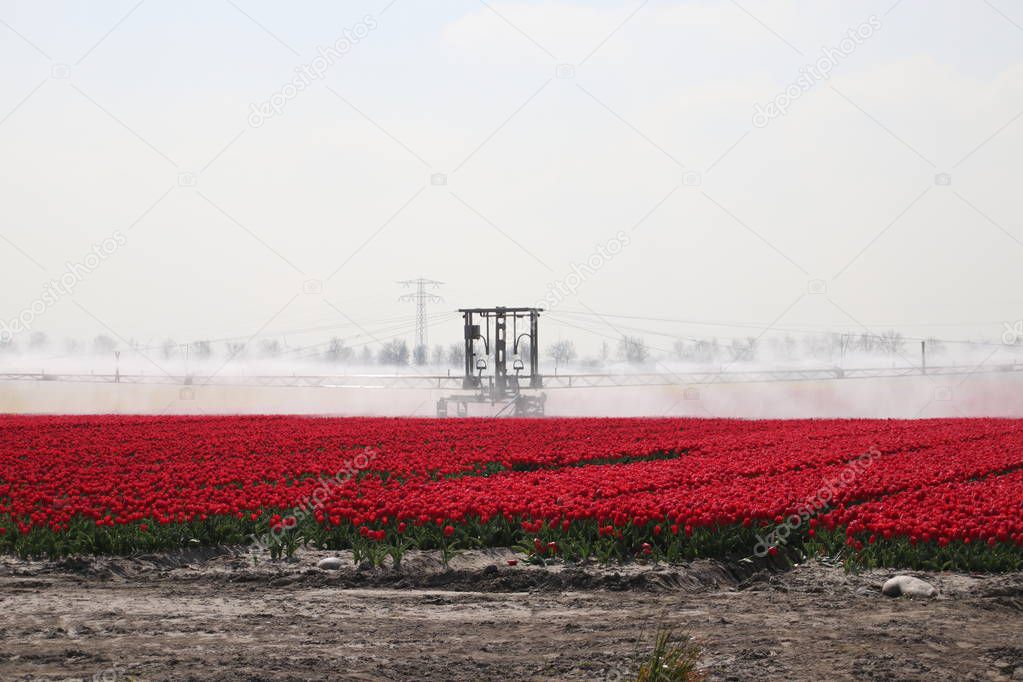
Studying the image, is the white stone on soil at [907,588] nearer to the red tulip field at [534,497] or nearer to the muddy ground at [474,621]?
the muddy ground at [474,621]

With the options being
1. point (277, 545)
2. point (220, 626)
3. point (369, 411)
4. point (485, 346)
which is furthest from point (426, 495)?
point (369, 411)

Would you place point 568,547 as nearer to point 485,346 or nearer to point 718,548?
point 718,548

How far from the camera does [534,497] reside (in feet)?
49.2

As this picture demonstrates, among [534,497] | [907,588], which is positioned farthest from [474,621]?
[534,497]

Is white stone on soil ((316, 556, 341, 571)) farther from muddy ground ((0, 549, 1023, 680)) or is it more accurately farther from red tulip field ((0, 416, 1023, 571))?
red tulip field ((0, 416, 1023, 571))

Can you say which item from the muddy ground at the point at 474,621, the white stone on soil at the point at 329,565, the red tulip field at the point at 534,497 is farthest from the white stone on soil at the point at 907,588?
the white stone on soil at the point at 329,565

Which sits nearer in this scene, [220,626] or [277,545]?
[220,626]

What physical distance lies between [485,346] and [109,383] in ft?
117

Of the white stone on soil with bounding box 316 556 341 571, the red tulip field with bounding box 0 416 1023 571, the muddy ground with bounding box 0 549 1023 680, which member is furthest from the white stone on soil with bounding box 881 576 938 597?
the white stone on soil with bounding box 316 556 341 571

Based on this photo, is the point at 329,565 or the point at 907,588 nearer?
the point at 907,588

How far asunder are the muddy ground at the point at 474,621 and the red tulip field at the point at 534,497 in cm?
59

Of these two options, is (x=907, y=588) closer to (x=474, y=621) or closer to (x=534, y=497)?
(x=474, y=621)

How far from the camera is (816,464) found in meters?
20.2

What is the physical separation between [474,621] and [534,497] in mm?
5513
